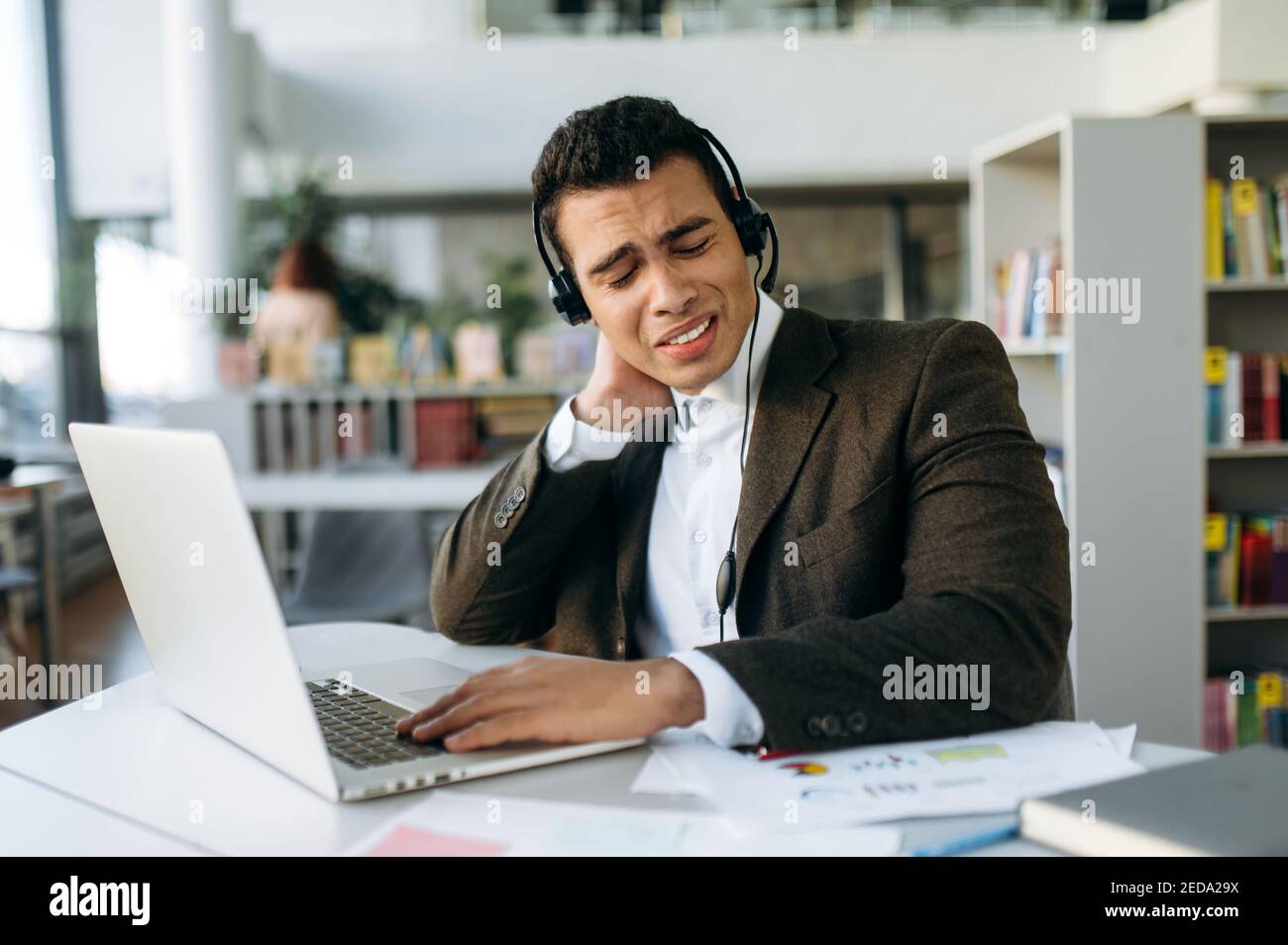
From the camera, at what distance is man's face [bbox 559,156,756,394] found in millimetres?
1391

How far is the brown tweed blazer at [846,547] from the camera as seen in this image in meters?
1.02

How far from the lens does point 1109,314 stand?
3037 millimetres

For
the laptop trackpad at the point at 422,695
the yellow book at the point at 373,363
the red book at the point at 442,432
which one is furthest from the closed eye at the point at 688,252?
the yellow book at the point at 373,363

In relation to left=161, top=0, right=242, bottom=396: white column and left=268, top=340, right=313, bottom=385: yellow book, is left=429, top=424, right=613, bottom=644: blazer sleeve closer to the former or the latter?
left=268, top=340, right=313, bottom=385: yellow book

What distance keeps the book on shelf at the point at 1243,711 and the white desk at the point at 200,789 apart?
2.42m

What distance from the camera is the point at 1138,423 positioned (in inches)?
120

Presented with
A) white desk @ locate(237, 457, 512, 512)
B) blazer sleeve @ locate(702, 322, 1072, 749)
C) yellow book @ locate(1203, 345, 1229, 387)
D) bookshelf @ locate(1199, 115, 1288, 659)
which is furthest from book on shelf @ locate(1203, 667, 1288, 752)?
white desk @ locate(237, 457, 512, 512)

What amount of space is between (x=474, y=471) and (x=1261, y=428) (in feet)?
10.0

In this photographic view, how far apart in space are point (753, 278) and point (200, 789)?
0.93 metres

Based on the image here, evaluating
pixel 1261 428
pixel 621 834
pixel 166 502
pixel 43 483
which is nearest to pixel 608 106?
pixel 166 502

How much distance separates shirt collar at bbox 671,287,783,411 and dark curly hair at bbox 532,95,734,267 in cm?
17

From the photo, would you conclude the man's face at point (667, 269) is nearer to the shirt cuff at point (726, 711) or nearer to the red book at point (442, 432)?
the shirt cuff at point (726, 711)
